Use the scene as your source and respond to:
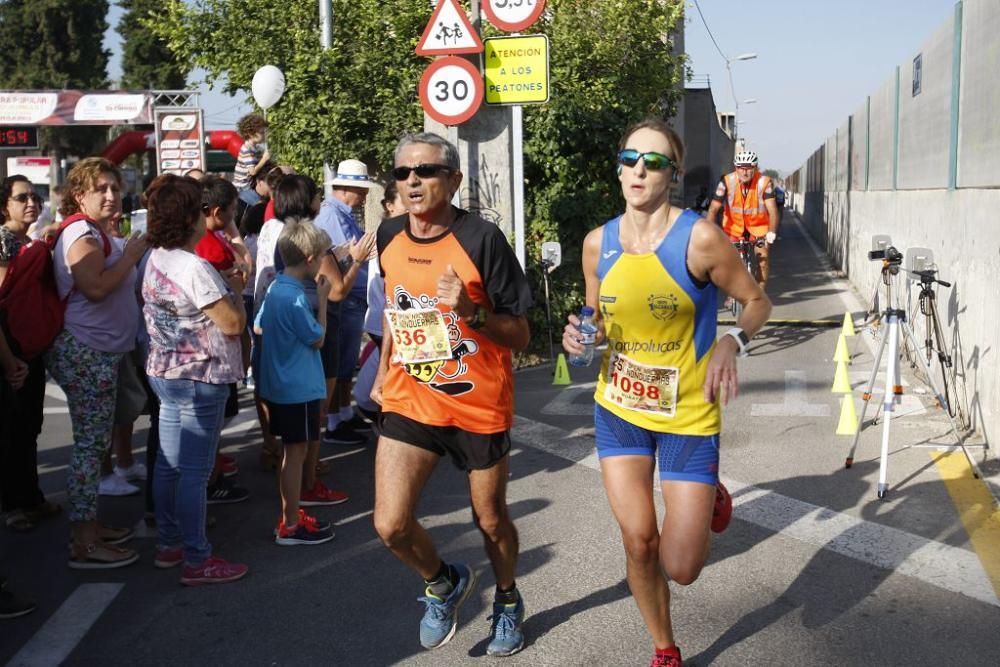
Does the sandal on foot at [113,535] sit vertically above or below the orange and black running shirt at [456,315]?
below

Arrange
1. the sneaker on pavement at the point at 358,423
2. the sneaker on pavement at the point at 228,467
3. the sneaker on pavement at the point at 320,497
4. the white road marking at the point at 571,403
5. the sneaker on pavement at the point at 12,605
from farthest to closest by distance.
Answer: the white road marking at the point at 571,403, the sneaker on pavement at the point at 358,423, the sneaker on pavement at the point at 228,467, the sneaker on pavement at the point at 320,497, the sneaker on pavement at the point at 12,605

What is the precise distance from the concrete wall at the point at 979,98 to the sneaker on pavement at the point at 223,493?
5255 millimetres

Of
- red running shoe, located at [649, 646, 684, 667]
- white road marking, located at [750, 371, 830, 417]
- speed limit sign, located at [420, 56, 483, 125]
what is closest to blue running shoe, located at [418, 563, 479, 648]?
red running shoe, located at [649, 646, 684, 667]

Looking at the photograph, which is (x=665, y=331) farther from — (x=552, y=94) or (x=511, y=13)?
(x=552, y=94)

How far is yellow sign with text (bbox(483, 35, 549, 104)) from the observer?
32.6ft

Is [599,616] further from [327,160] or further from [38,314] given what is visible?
[327,160]

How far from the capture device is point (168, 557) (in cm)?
538

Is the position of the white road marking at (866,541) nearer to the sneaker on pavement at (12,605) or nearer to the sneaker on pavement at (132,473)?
the sneaker on pavement at (12,605)

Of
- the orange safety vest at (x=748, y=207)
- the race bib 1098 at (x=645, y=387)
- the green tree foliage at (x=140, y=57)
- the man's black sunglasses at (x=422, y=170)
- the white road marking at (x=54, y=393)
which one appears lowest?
the white road marking at (x=54, y=393)

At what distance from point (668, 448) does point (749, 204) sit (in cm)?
944

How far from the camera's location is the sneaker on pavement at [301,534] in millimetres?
5645

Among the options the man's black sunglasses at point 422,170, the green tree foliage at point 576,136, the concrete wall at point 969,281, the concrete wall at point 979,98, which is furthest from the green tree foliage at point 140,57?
the man's black sunglasses at point 422,170

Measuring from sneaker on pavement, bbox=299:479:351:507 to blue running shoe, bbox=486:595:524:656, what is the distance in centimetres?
229

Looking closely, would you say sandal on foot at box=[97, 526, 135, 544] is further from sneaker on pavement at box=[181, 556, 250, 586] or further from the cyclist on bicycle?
the cyclist on bicycle
